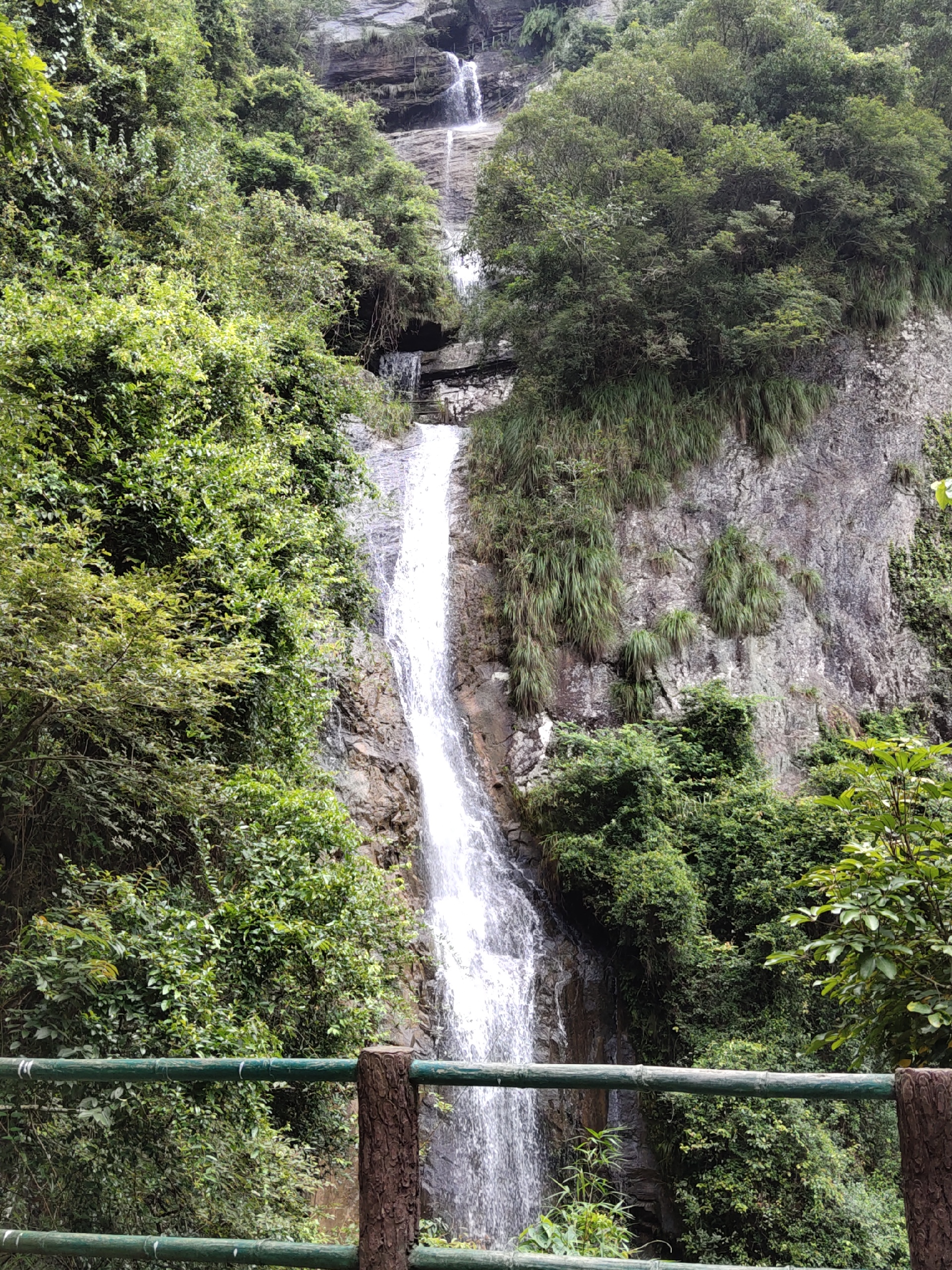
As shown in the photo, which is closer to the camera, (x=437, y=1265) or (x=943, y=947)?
(x=437, y=1265)

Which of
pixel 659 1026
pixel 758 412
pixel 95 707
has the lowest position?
pixel 659 1026

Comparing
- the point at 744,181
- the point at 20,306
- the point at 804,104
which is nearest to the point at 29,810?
the point at 20,306

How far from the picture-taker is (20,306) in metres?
6.47

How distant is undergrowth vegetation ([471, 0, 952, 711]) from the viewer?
44.4 feet

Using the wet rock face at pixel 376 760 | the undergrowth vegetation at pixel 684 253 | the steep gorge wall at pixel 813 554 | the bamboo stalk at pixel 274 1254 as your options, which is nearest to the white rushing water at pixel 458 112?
the undergrowth vegetation at pixel 684 253

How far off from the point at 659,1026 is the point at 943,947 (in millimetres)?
6633

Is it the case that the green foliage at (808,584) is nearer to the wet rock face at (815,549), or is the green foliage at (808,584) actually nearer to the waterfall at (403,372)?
the wet rock face at (815,549)

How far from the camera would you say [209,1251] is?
87.1 inches

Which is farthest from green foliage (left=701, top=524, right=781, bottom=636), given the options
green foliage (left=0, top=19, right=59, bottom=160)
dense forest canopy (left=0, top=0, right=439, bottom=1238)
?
green foliage (left=0, top=19, right=59, bottom=160)

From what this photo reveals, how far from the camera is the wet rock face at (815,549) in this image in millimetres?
12039

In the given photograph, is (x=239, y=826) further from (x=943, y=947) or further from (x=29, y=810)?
(x=943, y=947)

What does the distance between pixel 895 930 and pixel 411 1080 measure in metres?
1.89

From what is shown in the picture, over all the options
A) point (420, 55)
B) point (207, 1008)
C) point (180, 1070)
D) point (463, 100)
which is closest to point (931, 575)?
point (207, 1008)

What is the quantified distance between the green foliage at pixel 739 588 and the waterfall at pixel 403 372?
6.71 metres
